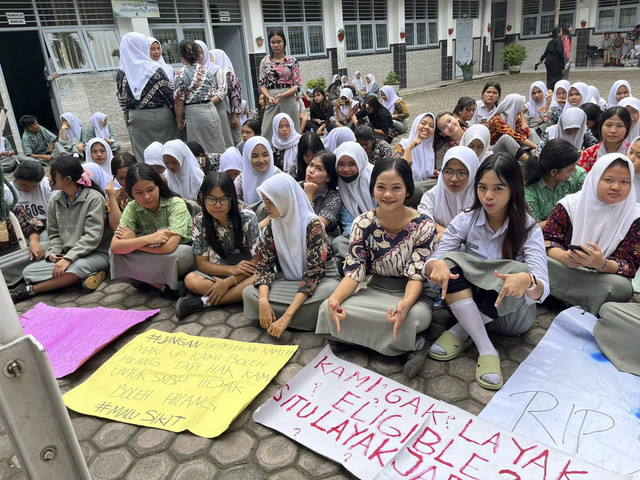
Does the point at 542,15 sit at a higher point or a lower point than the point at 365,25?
higher

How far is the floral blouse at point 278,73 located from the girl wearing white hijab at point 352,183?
242cm

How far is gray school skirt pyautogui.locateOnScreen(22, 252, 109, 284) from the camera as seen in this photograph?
11.6 feet

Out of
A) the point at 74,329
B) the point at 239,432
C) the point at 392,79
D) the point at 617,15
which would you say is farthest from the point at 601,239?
the point at 617,15

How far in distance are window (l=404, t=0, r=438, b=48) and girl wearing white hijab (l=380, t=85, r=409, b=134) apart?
9498 millimetres

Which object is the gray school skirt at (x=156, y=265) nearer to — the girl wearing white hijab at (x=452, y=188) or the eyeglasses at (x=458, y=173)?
the girl wearing white hijab at (x=452, y=188)

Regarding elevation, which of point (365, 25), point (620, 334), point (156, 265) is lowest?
point (620, 334)

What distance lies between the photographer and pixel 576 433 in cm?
187

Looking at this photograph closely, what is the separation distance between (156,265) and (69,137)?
614 centimetres

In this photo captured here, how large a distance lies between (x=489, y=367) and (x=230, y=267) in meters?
1.77

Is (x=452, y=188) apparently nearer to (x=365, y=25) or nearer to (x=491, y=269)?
(x=491, y=269)

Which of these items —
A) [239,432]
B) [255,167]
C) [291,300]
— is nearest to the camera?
[239,432]

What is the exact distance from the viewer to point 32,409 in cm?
92

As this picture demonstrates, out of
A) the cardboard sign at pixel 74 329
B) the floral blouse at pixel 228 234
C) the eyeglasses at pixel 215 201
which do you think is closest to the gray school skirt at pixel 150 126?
the cardboard sign at pixel 74 329

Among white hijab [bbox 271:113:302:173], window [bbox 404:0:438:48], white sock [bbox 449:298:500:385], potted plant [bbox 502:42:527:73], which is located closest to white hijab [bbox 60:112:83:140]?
white hijab [bbox 271:113:302:173]
